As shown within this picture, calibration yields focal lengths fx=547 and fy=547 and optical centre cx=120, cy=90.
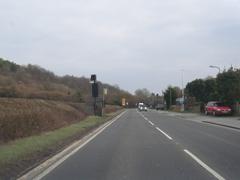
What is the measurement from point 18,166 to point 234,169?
562 centimetres

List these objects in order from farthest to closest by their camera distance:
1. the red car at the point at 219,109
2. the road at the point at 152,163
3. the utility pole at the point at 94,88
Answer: the red car at the point at 219,109
the utility pole at the point at 94,88
the road at the point at 152,163

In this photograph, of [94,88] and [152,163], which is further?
[94,88]

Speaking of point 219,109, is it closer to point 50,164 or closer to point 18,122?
point 18,122

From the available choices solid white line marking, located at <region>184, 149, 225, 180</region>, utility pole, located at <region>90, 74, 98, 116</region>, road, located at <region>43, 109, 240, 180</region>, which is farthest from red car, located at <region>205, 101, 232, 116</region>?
solid white line marking, located at <region>184, 149, 225, 180</region>

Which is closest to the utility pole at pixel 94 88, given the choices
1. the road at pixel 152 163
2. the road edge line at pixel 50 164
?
the road at pixel 152 163

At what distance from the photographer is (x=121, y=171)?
13727mm

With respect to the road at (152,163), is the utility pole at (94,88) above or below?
above

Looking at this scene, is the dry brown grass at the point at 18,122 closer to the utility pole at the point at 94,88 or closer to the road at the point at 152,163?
the road at the point at 152,163

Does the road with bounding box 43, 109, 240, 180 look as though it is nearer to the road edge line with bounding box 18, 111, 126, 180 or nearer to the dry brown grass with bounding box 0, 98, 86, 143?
the road edge line with bounding box 18, 111, 126, 180

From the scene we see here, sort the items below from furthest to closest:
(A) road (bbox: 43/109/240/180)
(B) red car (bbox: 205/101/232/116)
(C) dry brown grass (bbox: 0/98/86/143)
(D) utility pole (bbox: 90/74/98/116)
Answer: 1. (B) red car (bbox: 205/101/232/116)
2. (D) utility pole (bbox: 90/74/98/116)
3. (C) dry brown grass (bbox: 0/98/86/143)
4. (A) road (bbox: 43/109/240/180)

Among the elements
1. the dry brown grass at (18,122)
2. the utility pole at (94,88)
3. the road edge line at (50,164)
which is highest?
the utility pole at (94,88)

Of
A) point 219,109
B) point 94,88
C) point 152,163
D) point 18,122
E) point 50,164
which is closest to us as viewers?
point 50,164

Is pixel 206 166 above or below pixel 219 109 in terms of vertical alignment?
below

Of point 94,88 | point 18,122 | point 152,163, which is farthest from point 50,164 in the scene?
point 94,88
